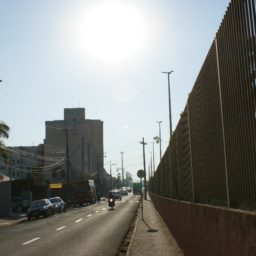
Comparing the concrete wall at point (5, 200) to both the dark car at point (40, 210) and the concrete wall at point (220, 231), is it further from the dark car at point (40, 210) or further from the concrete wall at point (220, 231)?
the concrete wall at point (220, 231)

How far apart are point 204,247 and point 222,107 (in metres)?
2.75

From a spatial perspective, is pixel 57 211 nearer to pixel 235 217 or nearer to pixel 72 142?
pixel 235 217

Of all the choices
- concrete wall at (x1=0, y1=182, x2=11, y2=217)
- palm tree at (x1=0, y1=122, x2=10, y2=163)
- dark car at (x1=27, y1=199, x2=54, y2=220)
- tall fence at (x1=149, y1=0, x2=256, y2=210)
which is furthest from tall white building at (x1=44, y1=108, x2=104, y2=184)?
tall fence at (x1=149, y1=0, x2=256, y2=210)

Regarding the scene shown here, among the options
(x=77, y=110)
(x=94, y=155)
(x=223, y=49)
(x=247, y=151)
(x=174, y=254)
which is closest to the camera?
(x=247, y=151)

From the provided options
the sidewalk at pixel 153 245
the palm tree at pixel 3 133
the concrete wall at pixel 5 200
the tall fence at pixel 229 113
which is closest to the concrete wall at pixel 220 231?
the tall fence at pixel 229 113

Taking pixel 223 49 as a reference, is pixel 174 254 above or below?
below

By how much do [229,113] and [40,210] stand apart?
120 feet

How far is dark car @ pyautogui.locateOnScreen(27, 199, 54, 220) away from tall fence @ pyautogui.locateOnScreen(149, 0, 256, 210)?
32907 millimetres

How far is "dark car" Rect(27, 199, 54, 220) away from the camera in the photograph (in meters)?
40.9

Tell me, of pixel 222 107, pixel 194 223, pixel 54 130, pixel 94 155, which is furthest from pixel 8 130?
pixel 94 155

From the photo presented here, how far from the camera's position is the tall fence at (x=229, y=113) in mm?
5309

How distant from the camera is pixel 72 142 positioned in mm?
142875

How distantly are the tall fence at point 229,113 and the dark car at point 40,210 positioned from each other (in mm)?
32907

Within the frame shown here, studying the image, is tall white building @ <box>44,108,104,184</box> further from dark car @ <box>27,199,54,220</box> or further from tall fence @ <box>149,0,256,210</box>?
tall fence @ <box>149,0,256,210</box>
